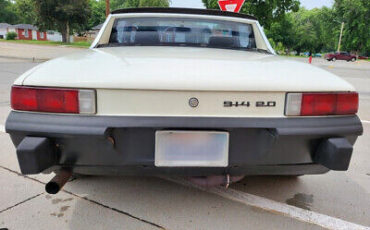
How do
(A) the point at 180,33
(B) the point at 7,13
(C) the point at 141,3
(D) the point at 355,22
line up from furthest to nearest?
(B) the point at 7,13
(C) the point at 141,3
(D) the point at 355,22
(A) the point at 180,33

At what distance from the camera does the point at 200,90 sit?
61.0 inches

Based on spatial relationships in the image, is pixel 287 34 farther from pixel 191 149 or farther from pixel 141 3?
pixel 191 149

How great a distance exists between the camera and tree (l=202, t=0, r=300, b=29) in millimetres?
15680

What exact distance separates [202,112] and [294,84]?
0.52m

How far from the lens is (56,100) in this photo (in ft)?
5.14

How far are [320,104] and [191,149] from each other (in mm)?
756

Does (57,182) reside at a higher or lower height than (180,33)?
lower

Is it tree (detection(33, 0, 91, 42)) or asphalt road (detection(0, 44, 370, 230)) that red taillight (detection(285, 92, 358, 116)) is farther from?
tree (detection(33, 0, 91, 42))

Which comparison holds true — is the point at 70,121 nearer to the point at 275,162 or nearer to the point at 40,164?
the point at 40,164

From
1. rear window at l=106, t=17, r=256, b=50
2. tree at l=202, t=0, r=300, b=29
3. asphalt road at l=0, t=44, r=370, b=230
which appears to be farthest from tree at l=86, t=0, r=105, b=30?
asphalt road at l=0, t=44, r=370, b=230

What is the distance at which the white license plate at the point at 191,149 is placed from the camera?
1.56 meters

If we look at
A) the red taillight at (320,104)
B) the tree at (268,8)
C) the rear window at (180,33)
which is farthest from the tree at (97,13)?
the red taillight at (320,104)

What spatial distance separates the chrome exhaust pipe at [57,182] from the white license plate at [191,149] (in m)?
0.55

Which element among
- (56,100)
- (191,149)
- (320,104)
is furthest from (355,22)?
(56,100)
